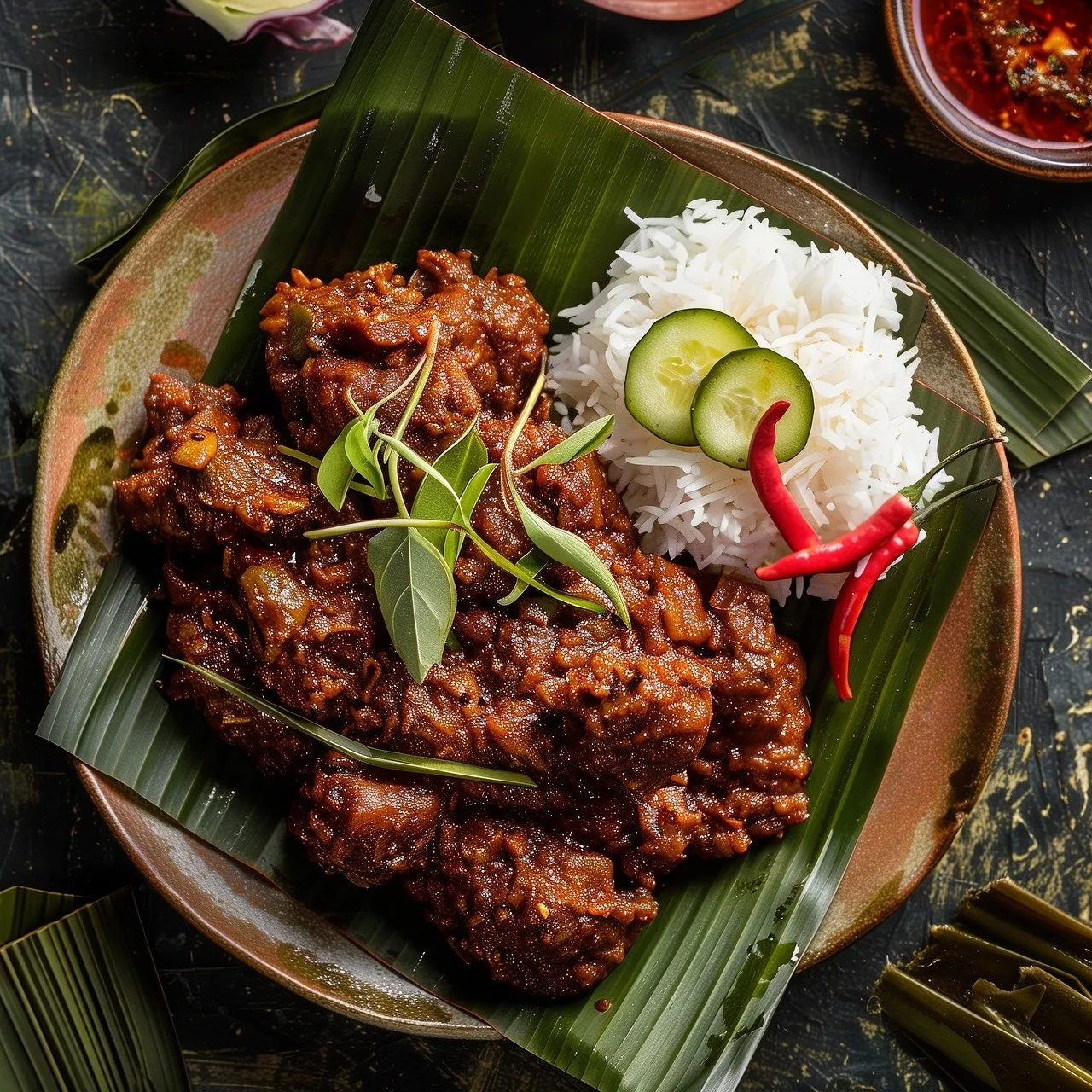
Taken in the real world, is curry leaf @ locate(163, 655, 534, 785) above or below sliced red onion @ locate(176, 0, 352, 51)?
below

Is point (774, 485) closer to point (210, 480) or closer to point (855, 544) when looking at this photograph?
point (855, 544)

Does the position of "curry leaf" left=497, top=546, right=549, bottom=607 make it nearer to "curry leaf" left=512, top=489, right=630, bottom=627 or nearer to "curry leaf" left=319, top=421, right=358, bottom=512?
"curry leaf" left=512, top=489, right=630, bottom=627

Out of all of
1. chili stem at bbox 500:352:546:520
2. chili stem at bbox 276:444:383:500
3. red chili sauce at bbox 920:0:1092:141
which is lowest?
chili stem at bbox 276:444:383:500

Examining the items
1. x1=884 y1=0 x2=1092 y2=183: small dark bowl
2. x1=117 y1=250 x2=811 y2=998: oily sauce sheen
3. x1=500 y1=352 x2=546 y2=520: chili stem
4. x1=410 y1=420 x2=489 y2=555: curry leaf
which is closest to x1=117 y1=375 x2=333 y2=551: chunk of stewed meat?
x1=117 y1=250 x2=811 y2=998: oily sauce sheen

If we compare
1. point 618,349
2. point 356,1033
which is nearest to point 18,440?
point 618,349

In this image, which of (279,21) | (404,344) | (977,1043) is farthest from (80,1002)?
(279,21)

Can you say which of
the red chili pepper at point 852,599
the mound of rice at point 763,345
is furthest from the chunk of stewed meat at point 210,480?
the red chili pepper at point 852,599
